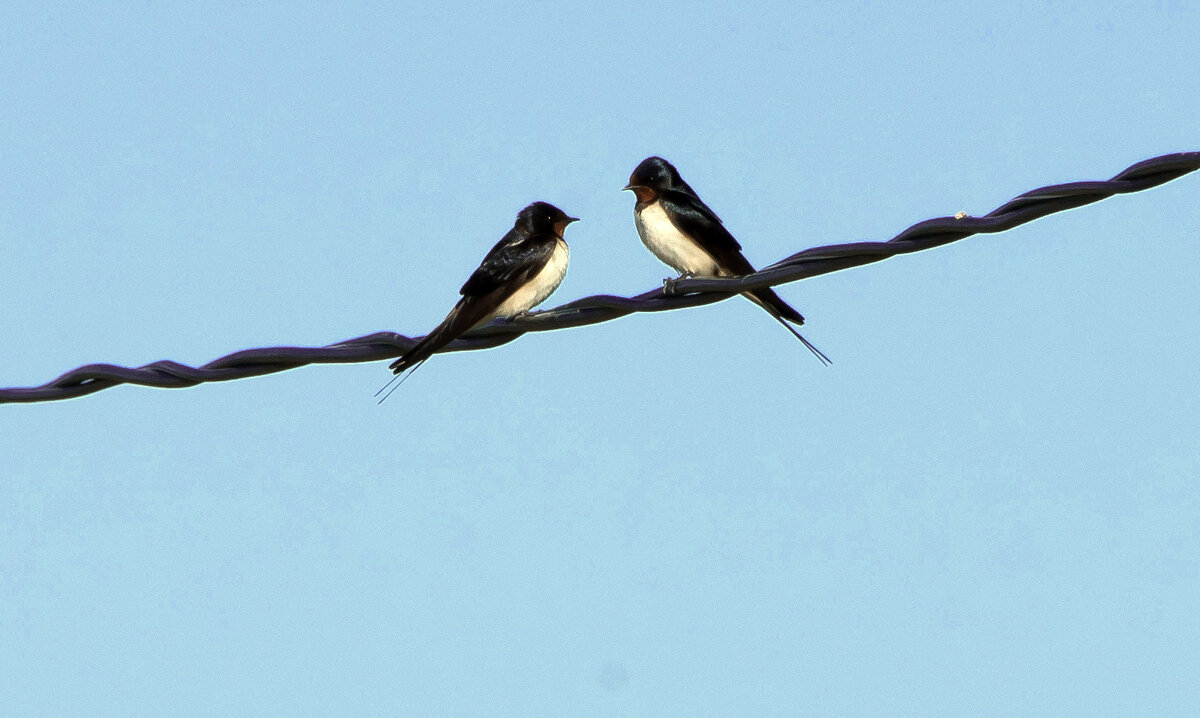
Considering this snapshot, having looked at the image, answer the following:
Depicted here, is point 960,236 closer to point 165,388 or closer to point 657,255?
point 165,388

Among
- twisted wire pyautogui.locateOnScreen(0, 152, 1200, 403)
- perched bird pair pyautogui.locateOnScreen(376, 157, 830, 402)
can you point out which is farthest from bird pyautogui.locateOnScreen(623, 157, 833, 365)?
twisted wire pyautogui.locateOnScreen(0, 152, 1200, 403)

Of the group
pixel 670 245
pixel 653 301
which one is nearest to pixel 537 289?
pixel 670 245

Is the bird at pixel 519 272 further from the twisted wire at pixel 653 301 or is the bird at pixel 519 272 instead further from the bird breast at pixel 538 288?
the twisted wire at pixel 653 301

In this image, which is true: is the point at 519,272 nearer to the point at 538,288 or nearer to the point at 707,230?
the point at 538,288

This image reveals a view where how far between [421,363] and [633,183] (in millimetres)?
2997

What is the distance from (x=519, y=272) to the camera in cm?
646

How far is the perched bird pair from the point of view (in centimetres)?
625

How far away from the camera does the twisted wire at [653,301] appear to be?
13.1ft

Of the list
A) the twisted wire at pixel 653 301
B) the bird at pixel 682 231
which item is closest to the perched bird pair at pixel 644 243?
the bird at pixel 682 231

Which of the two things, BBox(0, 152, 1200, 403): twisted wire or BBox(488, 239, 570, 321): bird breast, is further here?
BBox(488, 239, 570, 321): bird breast

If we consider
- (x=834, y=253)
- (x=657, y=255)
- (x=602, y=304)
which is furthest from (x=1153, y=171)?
(x=657, y=255)

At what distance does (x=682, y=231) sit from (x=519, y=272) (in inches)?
43.3

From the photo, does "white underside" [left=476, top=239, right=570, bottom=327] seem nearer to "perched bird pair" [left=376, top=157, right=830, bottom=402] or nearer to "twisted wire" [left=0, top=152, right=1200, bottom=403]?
"perched bird pair" [left=376, top=157, right=830, bottom=402]

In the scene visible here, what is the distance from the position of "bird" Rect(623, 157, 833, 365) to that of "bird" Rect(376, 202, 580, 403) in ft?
1.43
